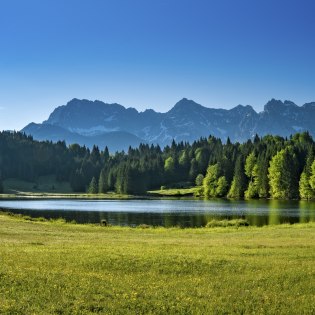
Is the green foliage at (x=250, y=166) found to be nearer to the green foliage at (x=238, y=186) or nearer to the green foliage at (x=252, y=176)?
the green foliage at (x=252, y=176)

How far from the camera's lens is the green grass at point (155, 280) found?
64.0ft

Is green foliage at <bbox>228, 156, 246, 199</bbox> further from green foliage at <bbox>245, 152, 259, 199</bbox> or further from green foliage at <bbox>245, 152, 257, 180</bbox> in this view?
green foliage at <bbox>245, 152, 259, 199</bbox>

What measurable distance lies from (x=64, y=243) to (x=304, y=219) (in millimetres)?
54393

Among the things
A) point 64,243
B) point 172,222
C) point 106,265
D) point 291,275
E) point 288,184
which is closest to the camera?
point 291,275

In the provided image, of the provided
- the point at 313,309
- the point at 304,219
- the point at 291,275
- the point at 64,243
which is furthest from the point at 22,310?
the point at 304,219

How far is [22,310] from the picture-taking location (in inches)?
723

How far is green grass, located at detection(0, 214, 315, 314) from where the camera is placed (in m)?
19.5

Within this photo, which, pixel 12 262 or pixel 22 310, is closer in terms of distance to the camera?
pixel 22 310

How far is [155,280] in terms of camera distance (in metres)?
24.1

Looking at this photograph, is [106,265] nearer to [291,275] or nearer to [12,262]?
[12,262]

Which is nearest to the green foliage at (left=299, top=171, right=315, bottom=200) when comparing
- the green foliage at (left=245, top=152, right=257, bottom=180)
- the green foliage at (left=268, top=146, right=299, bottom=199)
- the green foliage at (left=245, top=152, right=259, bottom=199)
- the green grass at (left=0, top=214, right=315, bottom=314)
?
the green foliage at (left=268, top=146, right=299, bottom=199)

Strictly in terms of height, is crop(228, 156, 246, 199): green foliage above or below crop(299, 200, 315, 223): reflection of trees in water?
above

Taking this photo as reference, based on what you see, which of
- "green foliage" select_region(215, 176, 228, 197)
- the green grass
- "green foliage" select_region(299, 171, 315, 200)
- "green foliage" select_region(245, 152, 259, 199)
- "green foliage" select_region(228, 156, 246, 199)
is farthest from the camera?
"green foliage" select_region(215, 176, 228, 197)

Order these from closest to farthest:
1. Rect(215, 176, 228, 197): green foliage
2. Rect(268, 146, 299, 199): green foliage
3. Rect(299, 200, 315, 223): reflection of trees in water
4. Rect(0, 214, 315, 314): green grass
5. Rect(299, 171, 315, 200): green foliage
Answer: Rect(0, 214, 315, 314): green grass → Rect(299, 200, 315, 223): reflection of trees in water → Rect(299, 171, 315, 200): green foliage → Rect(268, 146, 299, 199): green foliage → Rect(215, 176, 228, 197): green foliage
